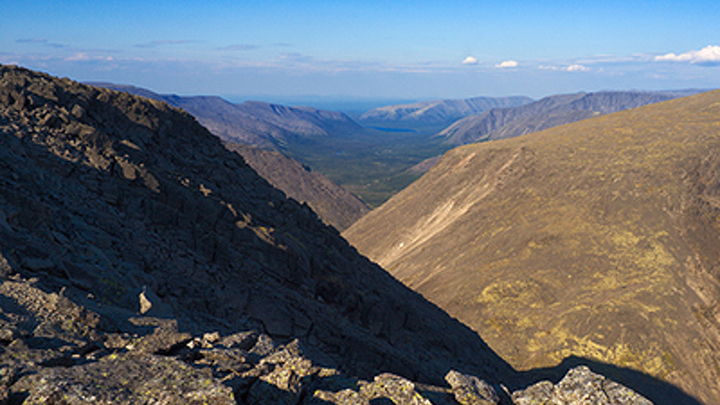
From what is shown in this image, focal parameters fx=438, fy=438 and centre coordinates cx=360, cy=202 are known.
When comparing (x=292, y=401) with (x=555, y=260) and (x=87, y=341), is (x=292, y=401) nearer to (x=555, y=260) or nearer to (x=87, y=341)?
(x=87, y=341)

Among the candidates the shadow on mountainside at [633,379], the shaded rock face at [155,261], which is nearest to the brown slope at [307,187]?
the shadow on mountainside at [633,379]

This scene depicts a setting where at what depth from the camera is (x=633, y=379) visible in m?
40.8

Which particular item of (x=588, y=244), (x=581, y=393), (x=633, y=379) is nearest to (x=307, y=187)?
(x=588, y=244)

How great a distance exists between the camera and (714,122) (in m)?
71.9

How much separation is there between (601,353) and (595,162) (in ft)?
121

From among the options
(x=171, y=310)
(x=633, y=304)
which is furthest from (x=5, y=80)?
(x=633, y=304)

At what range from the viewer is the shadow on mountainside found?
1534 inches

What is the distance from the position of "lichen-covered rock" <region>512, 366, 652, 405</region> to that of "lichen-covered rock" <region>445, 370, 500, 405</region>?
829mm

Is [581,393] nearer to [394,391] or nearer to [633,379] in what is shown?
[394,391]

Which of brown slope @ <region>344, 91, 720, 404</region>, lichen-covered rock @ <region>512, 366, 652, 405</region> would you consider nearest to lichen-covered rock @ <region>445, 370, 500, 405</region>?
lichen-covered rock @ <region>512, 366, 652, 405</region>

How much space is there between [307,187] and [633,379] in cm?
13096

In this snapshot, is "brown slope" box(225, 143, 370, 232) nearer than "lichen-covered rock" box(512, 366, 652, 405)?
No

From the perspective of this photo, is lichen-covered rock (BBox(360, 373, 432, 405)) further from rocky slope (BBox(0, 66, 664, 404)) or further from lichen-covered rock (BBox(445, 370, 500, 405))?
lichen-covered rock (BBox(445, 370, 500, 405))

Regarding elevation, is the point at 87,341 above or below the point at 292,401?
above
